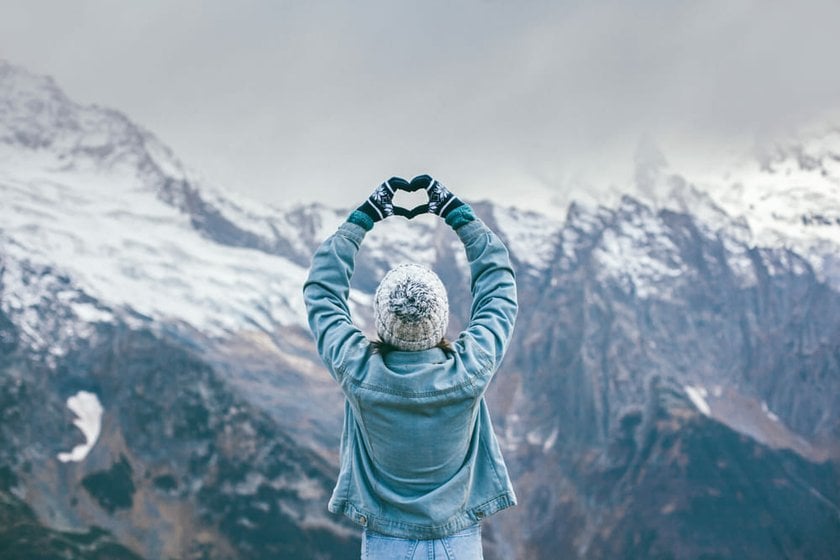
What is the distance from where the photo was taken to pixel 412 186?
16.1ft

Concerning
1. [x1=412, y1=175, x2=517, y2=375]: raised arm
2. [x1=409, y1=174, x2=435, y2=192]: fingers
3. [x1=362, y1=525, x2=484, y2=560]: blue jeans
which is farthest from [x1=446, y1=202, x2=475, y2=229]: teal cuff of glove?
Result: [x1=362, y1=525, x2=484, y2=560]: blue jeans

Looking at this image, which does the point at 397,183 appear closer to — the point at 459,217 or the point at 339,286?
the point at 459,217

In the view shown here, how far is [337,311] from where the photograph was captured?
4.74 metres

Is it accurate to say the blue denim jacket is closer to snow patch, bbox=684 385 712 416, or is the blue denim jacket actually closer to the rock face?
the rock face

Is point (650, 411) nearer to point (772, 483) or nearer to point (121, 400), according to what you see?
point (772, 483)

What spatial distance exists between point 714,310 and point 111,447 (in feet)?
396

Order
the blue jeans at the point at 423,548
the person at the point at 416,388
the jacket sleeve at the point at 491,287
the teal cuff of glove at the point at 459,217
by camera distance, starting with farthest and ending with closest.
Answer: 1. the teal cuff of glove at the point at 459,217
2. the jacket sleeve at the point at 491,287
3. the blue jeans at the point at 423,548
4. the person at the point at 416,388

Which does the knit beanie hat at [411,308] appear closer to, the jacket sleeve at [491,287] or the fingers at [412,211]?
the jacket sleeve at [491,287]

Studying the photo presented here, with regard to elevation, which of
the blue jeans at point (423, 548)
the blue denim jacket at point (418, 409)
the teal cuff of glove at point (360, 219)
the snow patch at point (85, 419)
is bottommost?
the blue jeans at point (423, 548)

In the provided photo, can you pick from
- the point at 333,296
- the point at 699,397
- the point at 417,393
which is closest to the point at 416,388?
the point at 417,393

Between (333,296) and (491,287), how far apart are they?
82 centimetres

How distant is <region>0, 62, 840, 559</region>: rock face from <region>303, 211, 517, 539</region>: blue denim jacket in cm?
12667

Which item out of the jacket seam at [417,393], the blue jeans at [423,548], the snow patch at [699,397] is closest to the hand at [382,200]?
the jacket seam at [417,393]

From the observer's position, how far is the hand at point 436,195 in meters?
4.90
